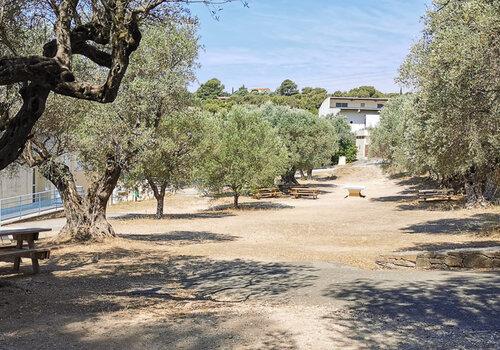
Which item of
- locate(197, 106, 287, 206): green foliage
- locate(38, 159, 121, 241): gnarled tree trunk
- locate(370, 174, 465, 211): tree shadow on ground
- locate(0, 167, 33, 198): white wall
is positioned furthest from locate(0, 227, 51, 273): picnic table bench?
locate(370, 174, 465, 211): tree shadow on ground

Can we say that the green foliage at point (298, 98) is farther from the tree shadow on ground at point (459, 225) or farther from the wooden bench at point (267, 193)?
the tree shadow on ground at point (459, 225)

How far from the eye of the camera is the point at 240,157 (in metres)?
29.9

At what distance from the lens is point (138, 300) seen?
25.2 ft

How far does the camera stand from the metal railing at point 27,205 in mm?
23831

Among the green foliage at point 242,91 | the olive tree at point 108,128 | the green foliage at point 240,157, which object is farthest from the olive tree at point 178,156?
the green foliage at point 242,91

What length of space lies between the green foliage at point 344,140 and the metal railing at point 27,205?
42.4 metres

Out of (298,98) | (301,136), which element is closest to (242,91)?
(298,98)

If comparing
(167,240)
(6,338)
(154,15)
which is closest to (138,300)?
(6,338)

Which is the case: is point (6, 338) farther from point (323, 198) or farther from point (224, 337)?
point (323, 198)

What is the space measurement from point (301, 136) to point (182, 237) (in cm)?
2847

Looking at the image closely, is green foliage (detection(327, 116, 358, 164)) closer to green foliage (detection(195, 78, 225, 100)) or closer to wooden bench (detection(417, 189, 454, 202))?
wooden bench (detection(417, 189, 454, 202))

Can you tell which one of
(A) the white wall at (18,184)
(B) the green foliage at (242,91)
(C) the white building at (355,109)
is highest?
(B) the green foliage at (242,91)

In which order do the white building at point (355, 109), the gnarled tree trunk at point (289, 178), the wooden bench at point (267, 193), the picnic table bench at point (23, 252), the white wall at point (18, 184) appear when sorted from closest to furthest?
1. the picnic table bench at point (23, 252)
2. the white wall at point (18, 184)
3. the wooden bench at point (267, 193)
4. the gnarled tree trunk at point (289, 178)
5. the white building at point (355, 109)

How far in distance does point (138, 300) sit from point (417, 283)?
4248 millimetres
